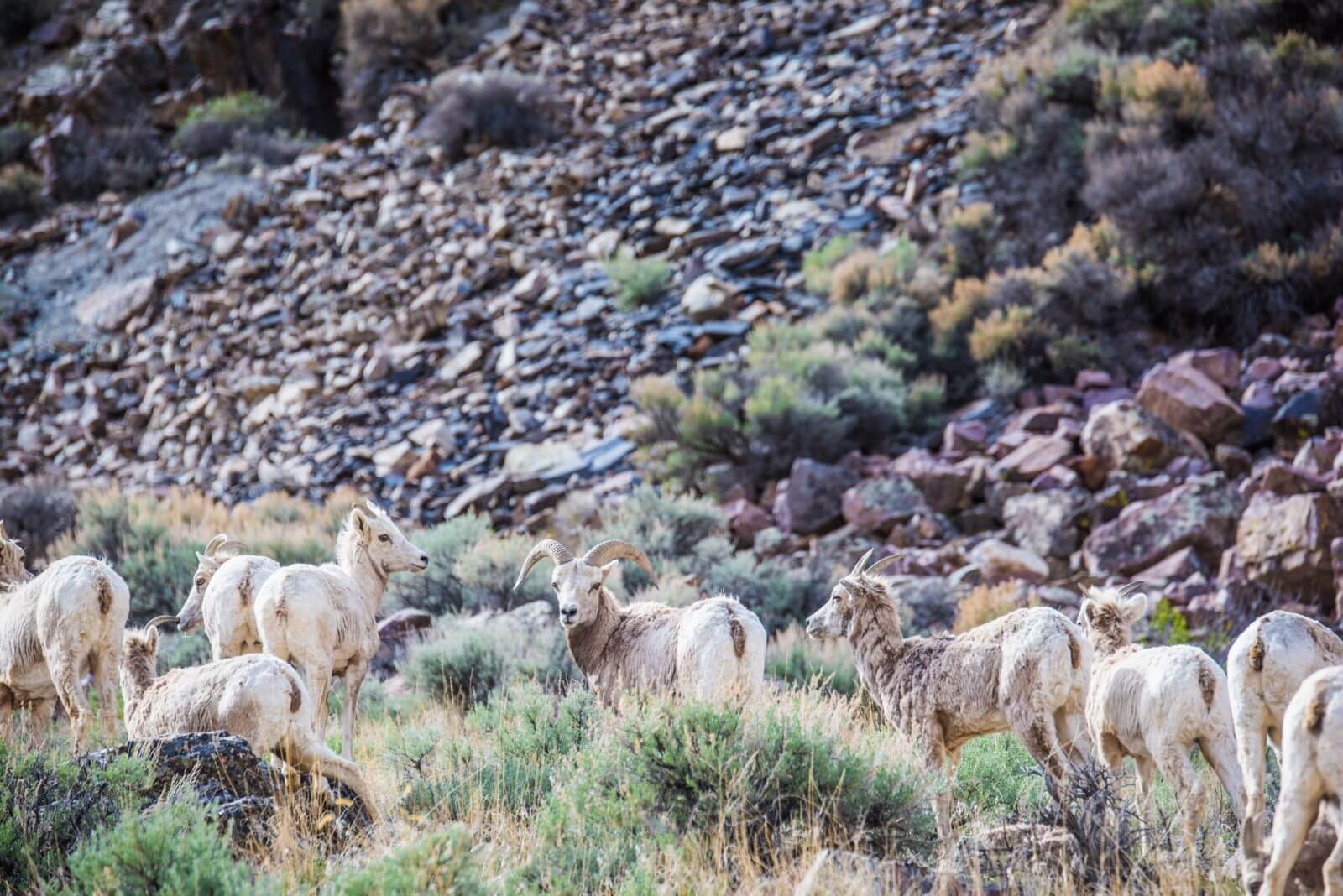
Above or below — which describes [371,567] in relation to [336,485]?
above

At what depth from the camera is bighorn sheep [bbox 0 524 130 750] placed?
22.9ft

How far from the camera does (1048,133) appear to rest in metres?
18.3

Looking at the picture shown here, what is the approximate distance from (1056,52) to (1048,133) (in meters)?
2.30

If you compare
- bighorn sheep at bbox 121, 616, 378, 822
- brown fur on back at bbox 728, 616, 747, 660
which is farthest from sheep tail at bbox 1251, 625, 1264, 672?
bighorn sheep at bbox 121, 616, 378, 822

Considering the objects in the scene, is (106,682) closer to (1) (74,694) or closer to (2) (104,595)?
(1) (74,694)

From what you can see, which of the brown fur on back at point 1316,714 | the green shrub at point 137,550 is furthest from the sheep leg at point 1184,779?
the green shrub at point 137,550

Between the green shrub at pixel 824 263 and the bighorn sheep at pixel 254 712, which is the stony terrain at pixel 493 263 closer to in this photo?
the green shrub at pixel 824 263

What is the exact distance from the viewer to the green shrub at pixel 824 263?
17.1m

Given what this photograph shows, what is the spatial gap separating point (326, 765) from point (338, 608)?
1625mm

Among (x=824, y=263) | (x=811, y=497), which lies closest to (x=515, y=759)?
(x=811, y=497)

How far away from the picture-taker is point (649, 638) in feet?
23.2

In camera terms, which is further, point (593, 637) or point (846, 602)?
point (593, 637)

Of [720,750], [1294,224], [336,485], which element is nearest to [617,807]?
[720,750]

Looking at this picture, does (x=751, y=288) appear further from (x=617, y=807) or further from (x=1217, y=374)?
(x=617, y=807)
